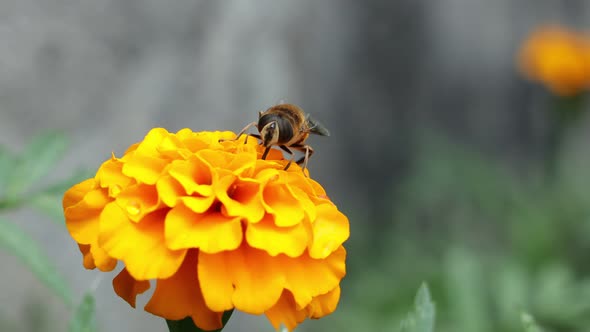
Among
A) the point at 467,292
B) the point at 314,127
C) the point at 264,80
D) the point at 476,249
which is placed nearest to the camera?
the point at 314,127

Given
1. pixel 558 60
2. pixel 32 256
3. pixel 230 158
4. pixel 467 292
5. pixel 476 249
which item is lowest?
pixel 476 249

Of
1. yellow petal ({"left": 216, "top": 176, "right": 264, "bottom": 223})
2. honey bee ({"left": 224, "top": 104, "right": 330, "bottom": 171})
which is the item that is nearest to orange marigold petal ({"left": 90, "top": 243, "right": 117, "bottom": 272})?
yellow petal ({"left": 216, "top": 176, "right": 264, "bottom": 223})

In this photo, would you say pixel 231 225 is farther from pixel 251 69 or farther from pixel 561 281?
pixel 251 69

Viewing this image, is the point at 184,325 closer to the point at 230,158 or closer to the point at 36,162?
the point at 230,158

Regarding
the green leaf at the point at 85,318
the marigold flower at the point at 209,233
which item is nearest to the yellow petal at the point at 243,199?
the marigold flower at the point at 209,233

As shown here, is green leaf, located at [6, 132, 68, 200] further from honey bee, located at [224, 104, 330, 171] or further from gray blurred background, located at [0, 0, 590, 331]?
honey bee, located at [224, 104, 330, 171]

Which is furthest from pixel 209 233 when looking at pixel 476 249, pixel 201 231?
pixel 476 249

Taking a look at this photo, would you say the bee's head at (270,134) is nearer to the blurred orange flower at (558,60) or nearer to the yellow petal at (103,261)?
the yellow petal at (103,261)

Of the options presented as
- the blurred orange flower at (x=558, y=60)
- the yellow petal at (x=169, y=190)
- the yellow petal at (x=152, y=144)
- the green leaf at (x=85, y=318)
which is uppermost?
the yellow petal at (x=152, y=144)

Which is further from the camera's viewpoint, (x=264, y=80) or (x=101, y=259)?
(x=264, y=80)
